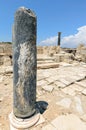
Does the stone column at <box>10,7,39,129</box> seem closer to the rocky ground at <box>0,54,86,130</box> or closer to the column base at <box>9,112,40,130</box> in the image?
the column base at <box>9,112,40,130</box>

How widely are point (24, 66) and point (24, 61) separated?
9 centimetres

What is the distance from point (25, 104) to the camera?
221cm

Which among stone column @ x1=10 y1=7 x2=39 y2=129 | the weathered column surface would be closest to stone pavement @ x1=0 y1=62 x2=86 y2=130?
stone column @ x1=10 y1=7 x2=39 y2=129

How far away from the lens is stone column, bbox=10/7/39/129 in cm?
204

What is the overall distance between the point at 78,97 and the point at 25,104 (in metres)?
→ 1.70

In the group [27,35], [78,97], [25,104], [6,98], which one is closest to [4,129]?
[25,104]

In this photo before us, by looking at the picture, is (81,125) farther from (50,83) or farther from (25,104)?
(50,83)

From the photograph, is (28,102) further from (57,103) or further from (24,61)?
(57,103)

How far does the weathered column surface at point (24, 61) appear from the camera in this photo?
6.68 feet

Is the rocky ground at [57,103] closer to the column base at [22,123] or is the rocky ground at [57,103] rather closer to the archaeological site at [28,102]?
the archaeological site at [28,102]

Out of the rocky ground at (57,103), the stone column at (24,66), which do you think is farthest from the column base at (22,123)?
the rocky ground at (57,103)

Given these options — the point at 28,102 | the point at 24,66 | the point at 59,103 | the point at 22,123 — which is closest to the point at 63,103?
the point at 59,103

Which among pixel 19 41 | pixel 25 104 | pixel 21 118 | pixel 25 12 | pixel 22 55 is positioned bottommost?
pixel 21 118

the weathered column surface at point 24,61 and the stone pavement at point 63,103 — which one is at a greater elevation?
the weathered column surface at point 24,61
